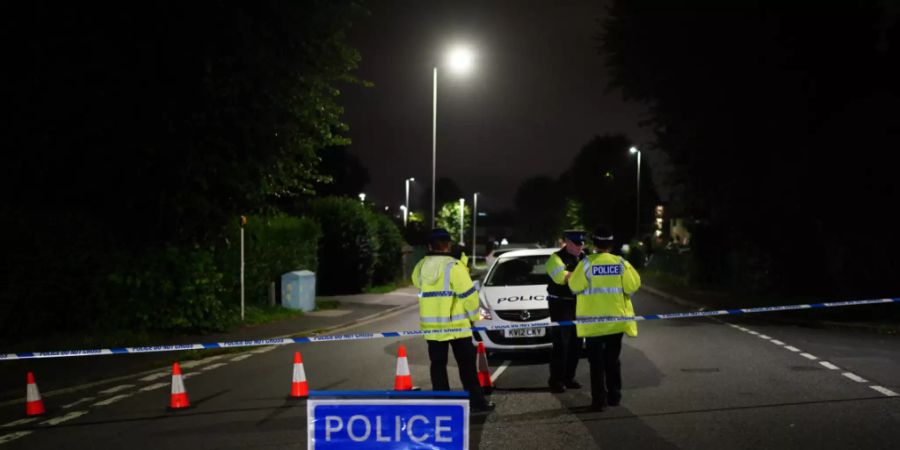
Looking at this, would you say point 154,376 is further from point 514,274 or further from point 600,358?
point 600,358

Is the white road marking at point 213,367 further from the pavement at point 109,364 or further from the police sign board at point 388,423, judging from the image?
the police sign board at point 388,423

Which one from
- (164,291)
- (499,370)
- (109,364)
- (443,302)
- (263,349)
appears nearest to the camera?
(443,302)

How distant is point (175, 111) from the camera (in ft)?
45.0

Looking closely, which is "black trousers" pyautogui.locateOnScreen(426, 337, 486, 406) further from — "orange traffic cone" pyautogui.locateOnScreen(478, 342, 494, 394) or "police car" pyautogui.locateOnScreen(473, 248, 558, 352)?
"police car" pyautogui.locateOnScreen(473, 248, 558, 352)

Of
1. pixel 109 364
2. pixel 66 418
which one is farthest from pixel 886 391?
pixel 109 364

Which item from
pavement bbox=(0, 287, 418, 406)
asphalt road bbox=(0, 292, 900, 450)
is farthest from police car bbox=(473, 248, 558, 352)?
pavement bbox=(0, 287, 418, 406)

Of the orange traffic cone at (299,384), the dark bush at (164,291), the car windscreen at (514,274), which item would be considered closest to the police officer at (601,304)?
the orange traffic cone at (299,384)

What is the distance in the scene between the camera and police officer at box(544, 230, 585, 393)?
28.7 feet

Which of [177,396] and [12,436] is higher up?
[177,396]

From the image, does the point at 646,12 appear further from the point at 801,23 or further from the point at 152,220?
the point at 152,220

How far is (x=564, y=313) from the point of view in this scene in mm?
8961

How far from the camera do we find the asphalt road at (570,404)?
6703 millimetres

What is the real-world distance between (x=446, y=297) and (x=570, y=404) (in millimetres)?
2023

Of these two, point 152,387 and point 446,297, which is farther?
point 152,387
